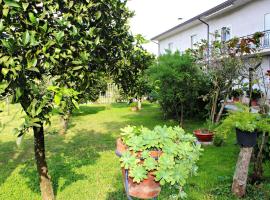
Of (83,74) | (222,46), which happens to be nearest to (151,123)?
(222,46)

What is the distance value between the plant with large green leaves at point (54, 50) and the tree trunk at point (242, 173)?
2473 mm

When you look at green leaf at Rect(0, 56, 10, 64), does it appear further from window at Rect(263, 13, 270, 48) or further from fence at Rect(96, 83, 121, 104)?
fence at Rect(96, 83, 121, 104)

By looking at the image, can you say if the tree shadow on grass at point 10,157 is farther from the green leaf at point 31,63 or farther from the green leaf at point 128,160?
the green leaf at point 128,160

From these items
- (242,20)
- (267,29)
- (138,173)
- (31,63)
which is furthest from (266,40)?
(31,63)

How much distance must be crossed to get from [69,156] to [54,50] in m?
5.84

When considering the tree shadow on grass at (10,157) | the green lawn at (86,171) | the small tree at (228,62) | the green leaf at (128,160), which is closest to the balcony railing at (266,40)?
the small tree at (228,62)

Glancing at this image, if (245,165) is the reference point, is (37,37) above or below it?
above

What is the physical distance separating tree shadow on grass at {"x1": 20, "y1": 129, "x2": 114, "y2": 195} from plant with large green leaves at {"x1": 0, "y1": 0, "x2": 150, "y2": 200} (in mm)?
1748

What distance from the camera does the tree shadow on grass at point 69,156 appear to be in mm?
6336

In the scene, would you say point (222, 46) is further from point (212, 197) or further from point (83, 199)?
point (83, 199)

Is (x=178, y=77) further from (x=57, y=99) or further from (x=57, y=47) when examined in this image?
(x=57, y=99)

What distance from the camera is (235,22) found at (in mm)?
18844

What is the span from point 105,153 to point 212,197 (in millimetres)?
3894

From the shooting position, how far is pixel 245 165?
5.11 metres
